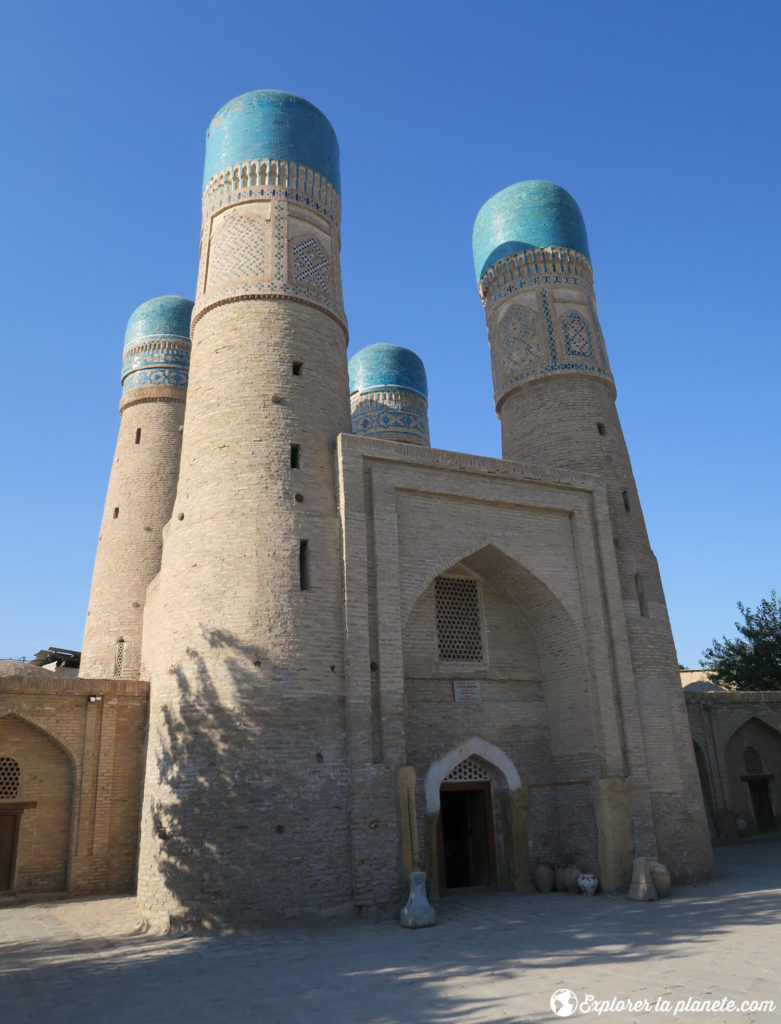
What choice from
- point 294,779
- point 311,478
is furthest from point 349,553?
point 294,779

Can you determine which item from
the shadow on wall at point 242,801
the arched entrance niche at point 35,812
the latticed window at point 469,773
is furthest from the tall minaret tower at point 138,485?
the latticed window at point 469,773

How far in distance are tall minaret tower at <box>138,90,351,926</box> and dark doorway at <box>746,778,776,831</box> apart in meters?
13.3

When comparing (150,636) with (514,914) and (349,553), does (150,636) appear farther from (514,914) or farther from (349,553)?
(514,914)

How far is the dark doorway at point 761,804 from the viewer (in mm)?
18781

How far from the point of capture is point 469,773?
12.0 meters

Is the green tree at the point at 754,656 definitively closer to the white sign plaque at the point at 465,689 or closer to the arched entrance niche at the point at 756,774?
the arched entrance niche at the point at 756,774

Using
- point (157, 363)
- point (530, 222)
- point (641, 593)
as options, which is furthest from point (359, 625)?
point (157, 363)

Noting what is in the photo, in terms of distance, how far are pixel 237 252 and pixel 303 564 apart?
219 inches

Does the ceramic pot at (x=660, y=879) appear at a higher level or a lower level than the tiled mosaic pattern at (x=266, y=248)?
lower

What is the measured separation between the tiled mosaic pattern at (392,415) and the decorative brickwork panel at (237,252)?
A: 9.04 meters

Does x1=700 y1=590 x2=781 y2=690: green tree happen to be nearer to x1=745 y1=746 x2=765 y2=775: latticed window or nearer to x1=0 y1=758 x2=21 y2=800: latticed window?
x1=745 y1=746 x2=765 y2=775: latticed window

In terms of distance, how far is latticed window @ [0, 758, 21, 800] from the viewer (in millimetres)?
12133

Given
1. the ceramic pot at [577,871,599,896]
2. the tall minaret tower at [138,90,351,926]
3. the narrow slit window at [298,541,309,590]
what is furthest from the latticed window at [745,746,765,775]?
the narrow slit window at [298,541,309,590]

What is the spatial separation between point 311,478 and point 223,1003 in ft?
22.3
